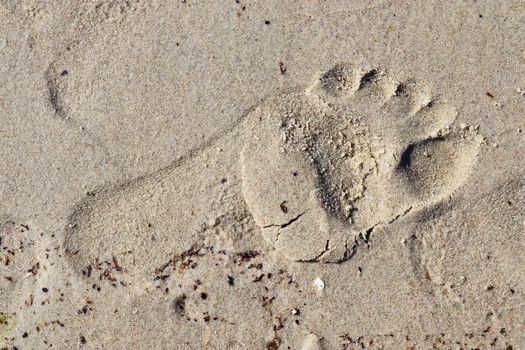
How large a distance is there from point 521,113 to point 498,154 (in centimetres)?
23

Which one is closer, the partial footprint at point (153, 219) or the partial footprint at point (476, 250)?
the partial footprint at point (476, 250)

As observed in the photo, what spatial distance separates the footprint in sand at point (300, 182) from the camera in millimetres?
2930

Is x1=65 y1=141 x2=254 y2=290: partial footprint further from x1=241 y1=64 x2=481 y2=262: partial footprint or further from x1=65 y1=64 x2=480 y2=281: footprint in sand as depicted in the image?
x1=241 y1=64 x2=481 y2=262: partial footprint

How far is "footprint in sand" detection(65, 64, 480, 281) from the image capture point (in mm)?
2930

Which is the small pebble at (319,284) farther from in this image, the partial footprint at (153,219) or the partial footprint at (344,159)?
the partial footprint at (153,219)

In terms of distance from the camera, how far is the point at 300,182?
9.75 feet

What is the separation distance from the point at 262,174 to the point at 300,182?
20 cm

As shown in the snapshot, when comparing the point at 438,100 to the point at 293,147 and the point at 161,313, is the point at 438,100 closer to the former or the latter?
the point at 293,147

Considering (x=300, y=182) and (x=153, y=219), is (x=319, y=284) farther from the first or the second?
(x=153, y=219)

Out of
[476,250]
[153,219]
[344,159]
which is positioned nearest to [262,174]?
[344,159]

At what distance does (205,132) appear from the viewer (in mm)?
3004

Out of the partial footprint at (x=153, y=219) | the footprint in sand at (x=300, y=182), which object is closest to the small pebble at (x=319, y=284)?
the footprint in sand at (x=300, y=182)

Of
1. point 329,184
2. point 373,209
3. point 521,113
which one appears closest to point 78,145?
point 329,184

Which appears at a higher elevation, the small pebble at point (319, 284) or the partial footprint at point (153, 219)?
the partial footprint at point (153, 219)
